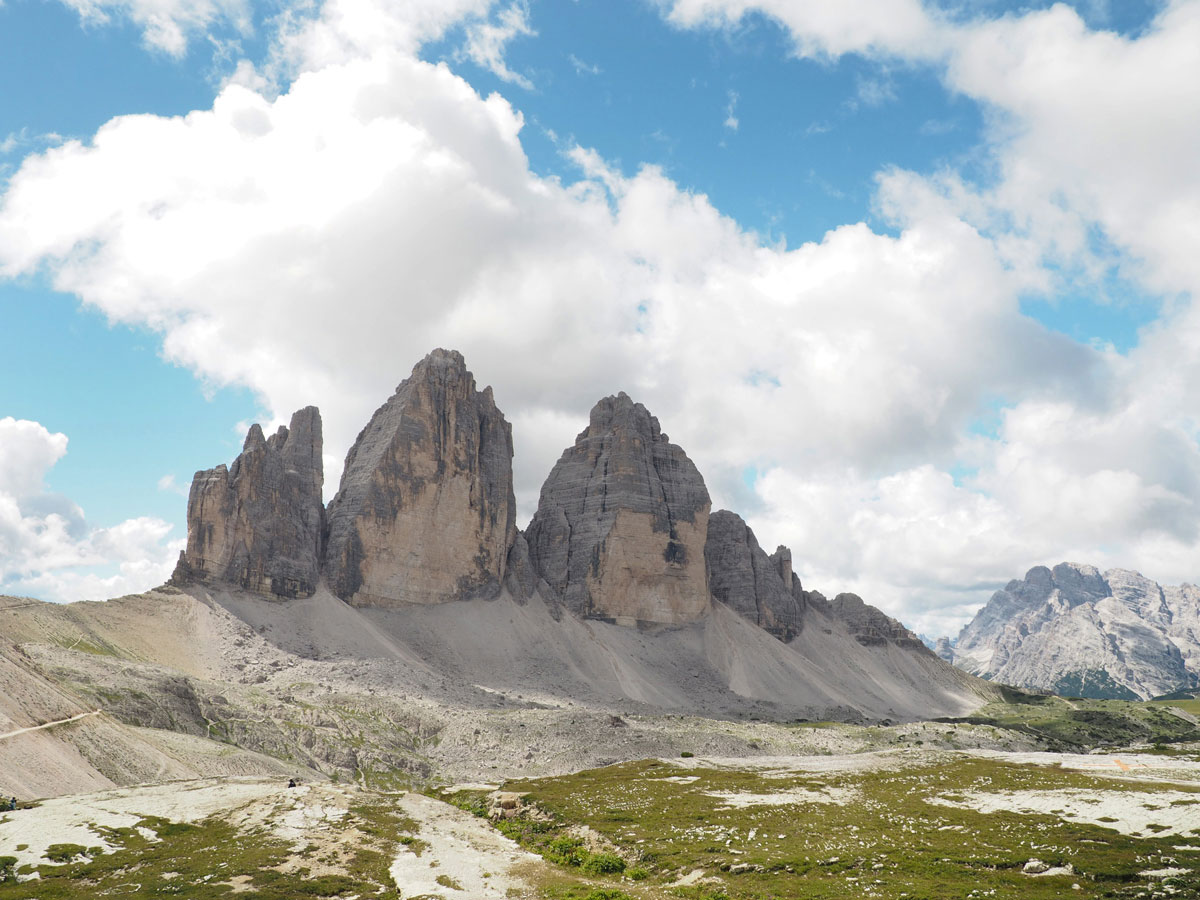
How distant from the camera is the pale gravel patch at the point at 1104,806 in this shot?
39.0 meters

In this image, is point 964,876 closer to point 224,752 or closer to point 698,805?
point 698,805

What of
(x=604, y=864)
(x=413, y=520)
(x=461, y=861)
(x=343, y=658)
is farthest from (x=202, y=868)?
(x=413, y=520)

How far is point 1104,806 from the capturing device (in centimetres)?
4459

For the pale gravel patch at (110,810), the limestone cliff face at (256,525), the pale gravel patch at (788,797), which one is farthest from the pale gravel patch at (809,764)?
the limestone cliff face at (256,525)

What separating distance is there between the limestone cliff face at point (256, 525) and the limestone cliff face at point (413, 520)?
735cm

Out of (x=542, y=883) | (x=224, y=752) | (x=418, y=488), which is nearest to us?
(x=542, y=883)

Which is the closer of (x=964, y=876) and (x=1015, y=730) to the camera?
(x=964, y=876)

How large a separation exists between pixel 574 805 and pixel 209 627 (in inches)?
4594

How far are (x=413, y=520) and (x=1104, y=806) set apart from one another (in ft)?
525

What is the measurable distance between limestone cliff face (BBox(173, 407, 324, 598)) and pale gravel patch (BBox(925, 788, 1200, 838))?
477 ft

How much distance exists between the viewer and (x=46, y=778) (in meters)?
50.5

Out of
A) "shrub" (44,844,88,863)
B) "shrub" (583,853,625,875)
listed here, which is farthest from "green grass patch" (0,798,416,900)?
"shrub" (583,853,625,875)

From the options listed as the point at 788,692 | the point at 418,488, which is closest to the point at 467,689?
the point at 418,488

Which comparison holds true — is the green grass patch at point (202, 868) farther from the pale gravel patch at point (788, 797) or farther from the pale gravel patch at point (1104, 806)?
the pale gravel patch at point (1104, 806)
